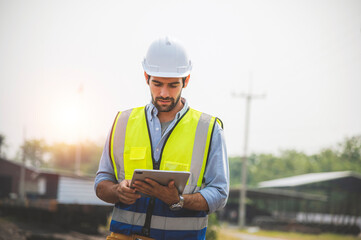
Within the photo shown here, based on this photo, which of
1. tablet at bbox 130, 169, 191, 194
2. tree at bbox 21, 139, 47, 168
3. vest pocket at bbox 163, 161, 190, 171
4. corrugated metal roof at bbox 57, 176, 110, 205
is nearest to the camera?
tablet at bbox 130, 169, 191, 194

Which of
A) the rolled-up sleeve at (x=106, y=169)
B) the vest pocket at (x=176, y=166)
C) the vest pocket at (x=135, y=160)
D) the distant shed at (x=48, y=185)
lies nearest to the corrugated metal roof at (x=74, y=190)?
the distant shed at (x=48, y=185)

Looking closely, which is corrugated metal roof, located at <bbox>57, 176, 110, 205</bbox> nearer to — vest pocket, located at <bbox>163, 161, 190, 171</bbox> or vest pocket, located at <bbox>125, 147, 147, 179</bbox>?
vest pocket, located at <bbox>125, 147, 147, 179</bbox>

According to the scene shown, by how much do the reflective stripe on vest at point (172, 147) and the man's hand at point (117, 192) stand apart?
10 centimetres

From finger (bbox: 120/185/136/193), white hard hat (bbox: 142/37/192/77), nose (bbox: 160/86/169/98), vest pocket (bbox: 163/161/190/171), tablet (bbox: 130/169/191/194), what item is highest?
white hard hat (bbox: 142/37/192/77)

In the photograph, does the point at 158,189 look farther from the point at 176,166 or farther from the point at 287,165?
the point at 287,165

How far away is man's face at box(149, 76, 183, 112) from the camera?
256 centimetres

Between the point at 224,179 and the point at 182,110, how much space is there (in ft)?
1.57

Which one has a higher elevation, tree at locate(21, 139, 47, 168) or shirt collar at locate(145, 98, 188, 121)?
shirt collar at locate(145, 98, 188, 121)

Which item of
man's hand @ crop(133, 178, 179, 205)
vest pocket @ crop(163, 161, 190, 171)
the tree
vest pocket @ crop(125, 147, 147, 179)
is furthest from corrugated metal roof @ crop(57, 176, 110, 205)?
the tree

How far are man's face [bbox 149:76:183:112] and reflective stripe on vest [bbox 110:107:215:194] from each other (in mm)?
129

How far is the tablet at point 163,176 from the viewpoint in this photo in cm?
221

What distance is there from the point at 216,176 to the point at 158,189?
0.35m

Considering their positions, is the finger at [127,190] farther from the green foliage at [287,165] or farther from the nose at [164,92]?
the green foliage at [287,165]

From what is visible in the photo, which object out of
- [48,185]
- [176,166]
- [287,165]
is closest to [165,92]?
[176,166]
